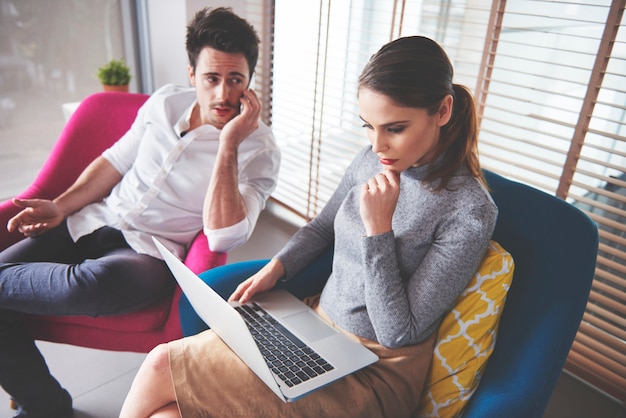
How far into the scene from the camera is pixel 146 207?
157 centimetres

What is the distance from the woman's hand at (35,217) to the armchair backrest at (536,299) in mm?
1322

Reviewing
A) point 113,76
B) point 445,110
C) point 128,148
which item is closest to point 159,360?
point 445,110

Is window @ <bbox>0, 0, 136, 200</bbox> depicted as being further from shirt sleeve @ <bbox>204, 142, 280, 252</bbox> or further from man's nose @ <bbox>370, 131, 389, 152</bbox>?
man's nose @ <bbox>370, 131, 389, 152</bbox>

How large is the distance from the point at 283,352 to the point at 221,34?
980 mm

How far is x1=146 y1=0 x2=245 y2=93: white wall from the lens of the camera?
251 cm

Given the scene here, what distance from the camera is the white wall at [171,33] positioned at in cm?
251

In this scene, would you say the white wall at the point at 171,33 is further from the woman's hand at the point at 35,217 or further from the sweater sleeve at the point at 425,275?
the sweater sleeve at the point at 425,275

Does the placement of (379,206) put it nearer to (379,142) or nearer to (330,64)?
(379,142)

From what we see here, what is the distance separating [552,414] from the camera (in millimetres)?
1667

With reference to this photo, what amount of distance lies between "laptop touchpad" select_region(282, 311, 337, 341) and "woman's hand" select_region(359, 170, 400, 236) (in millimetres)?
263

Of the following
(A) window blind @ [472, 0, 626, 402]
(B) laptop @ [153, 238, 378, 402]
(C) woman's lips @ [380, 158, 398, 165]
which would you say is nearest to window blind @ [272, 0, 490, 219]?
(A) window blind @ [472, 0, 626, 402]

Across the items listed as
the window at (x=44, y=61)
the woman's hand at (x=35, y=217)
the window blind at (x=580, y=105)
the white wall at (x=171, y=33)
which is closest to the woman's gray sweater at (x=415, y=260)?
A: the window blind at (x=580, y=105)

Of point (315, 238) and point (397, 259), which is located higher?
point (397, 259)

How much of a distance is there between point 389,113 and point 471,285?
0.40 m
